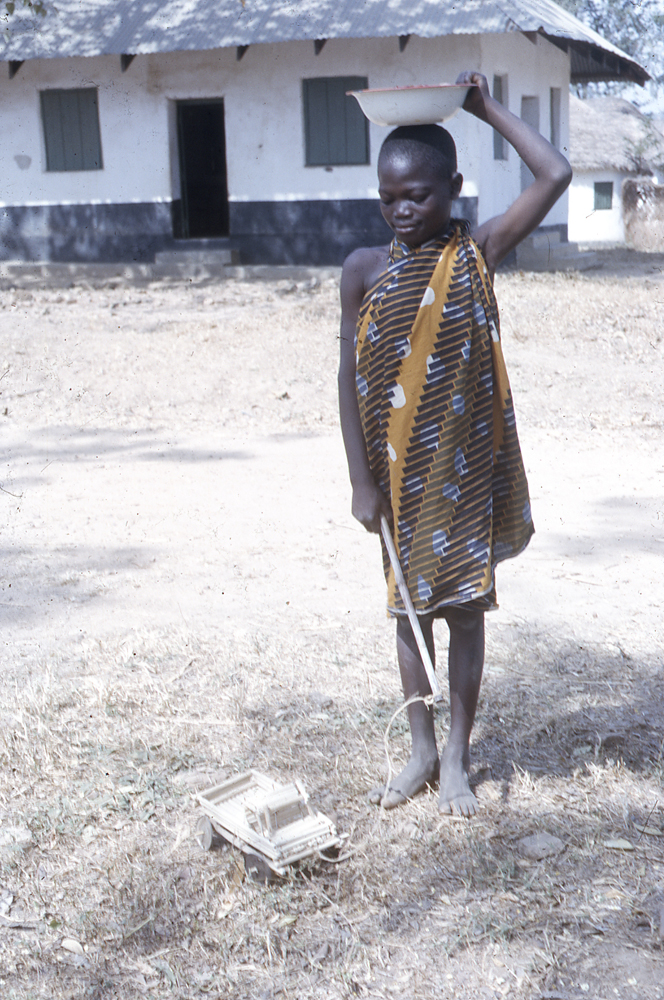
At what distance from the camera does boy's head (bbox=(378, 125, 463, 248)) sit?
2.18m

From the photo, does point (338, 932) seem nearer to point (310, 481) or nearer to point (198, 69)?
point (310, 481)

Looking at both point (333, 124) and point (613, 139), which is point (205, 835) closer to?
point (333, 124)

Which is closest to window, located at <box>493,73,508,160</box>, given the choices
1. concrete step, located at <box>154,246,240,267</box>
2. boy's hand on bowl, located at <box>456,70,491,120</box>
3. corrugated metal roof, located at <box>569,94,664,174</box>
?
concrete step, located at <box>154,246,240,267</box>

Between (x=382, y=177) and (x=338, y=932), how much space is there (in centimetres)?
160

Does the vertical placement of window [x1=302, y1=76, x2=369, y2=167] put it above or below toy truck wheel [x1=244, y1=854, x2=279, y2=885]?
above

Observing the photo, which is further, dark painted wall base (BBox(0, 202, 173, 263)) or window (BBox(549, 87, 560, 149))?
window (BBox(549, 87, 560, 149))

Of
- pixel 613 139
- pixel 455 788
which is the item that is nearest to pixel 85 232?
pixel 455 788

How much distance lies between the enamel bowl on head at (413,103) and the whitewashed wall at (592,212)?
2806 cm

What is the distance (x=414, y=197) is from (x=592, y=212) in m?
Result: 28.9

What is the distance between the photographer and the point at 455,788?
2539 mm

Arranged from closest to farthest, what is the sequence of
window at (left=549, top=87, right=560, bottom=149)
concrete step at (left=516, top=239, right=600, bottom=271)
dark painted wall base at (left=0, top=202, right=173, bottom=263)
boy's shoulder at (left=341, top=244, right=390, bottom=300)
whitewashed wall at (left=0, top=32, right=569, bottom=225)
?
boy's shoulder at (left=341, top=244, right=390, bottom=300), whitewashed wall at (left=0, top=32, right=569, bottom=225), concrete step at (left=516, top=239, right=600, bottom=271), dark painted wall base at (left=0, top=202, right=173, bottom=263), window at (left=549, top=87, right=560, bottom=149)

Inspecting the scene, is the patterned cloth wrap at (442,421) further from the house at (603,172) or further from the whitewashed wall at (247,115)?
the house at (603,172)

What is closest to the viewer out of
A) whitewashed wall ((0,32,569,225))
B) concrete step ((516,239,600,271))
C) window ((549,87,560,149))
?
whitewashed wall ((0,32,569,225))

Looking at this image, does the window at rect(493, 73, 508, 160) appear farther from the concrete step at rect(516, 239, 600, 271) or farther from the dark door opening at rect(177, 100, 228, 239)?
the dark door opening at rect(177, 100, 228, 239)
